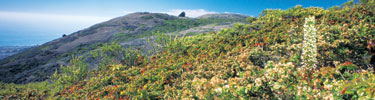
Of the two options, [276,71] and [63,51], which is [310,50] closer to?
[276,71]

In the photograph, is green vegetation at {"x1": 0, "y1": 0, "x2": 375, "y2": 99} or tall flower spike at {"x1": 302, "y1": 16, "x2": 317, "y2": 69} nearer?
green vegetation at {"x1": 0, "y1": 0, "x2": 375, "y2": 99}

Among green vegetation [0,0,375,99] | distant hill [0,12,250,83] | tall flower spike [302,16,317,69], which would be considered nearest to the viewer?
green vegetation [0,0,375,99]

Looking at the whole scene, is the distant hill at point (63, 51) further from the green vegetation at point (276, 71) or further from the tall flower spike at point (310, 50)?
the tall flower spike at point (310, 50)

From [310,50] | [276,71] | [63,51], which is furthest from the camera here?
[63,51]

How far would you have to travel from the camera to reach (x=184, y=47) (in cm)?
2092

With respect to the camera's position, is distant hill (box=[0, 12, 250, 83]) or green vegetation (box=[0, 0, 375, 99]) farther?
distant hill (box=[0, 12, 250, 83])

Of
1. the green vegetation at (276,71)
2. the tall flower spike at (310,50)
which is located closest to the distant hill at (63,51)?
the green vegetation at (276,71)

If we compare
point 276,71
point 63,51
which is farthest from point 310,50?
point 63,51

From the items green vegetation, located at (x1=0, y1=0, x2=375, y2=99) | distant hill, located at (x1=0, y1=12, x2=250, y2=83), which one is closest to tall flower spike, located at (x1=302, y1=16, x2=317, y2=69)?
green vegetation, located at (x1=0, y1=0, x2=375, y2=99)

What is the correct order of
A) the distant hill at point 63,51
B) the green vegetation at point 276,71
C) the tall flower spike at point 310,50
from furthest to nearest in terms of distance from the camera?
the distant hill at point 63,51 < the tall flower spike at point 310,50 < the green vegetation at point 276,71

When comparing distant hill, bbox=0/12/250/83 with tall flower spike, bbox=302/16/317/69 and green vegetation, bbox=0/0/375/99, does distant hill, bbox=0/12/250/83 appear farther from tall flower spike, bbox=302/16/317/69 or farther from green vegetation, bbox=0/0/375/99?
tall flower spike, bbox=302/16/317/69

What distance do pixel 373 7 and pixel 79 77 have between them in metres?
27.9

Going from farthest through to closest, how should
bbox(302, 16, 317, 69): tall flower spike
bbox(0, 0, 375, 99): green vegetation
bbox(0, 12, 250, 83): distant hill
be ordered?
bbox(0, 12, 250, 83): distant hill < bbox(302, 16, 317, 69): tall flower spike < bbox(0, 0, 375, 99): green vegetation

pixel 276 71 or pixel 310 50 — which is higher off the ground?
pixel 310 50
